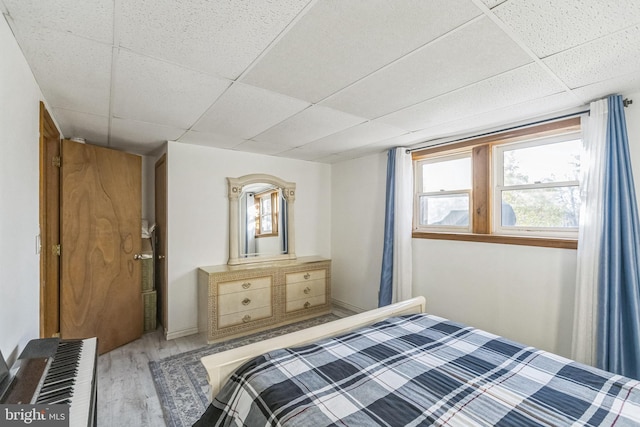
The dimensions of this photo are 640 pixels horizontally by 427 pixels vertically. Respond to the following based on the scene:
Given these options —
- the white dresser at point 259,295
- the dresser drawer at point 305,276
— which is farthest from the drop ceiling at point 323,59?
the dresser drawer at point 305,276

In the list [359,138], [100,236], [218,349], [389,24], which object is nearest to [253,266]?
[218,349]

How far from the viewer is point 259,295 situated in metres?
3.42

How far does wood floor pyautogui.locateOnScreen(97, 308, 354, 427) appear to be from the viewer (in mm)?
1921

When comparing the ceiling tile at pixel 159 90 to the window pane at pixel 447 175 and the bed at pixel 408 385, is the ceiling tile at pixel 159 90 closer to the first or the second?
the bed at pixel 408 385

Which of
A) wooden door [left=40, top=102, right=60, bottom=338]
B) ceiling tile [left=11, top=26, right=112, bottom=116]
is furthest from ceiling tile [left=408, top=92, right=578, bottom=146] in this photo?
wooden door [left=40, top=102, right=60, bottom=338]

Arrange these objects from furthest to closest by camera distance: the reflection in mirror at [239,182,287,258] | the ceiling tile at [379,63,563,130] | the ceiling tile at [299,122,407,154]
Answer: the reflection in mirror at [239,182,287,258] → the ceiling tile at [299,122,407,154] → the ceiling tile at [379,63,563,130]

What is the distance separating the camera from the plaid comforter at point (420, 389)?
3.57 feet

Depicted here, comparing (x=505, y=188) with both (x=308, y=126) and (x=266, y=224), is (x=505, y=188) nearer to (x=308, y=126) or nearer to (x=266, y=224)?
(x=308, y=126)

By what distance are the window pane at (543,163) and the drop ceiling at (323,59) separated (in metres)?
0.35

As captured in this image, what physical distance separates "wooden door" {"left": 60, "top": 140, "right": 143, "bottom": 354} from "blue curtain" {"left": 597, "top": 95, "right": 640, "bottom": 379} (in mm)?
4104

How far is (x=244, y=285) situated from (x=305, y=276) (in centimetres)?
86

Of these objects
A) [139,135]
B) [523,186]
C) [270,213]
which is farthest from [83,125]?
[523,186]

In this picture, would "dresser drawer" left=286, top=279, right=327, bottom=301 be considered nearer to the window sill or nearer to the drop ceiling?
the window sill

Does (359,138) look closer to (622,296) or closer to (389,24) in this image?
(389,24)
